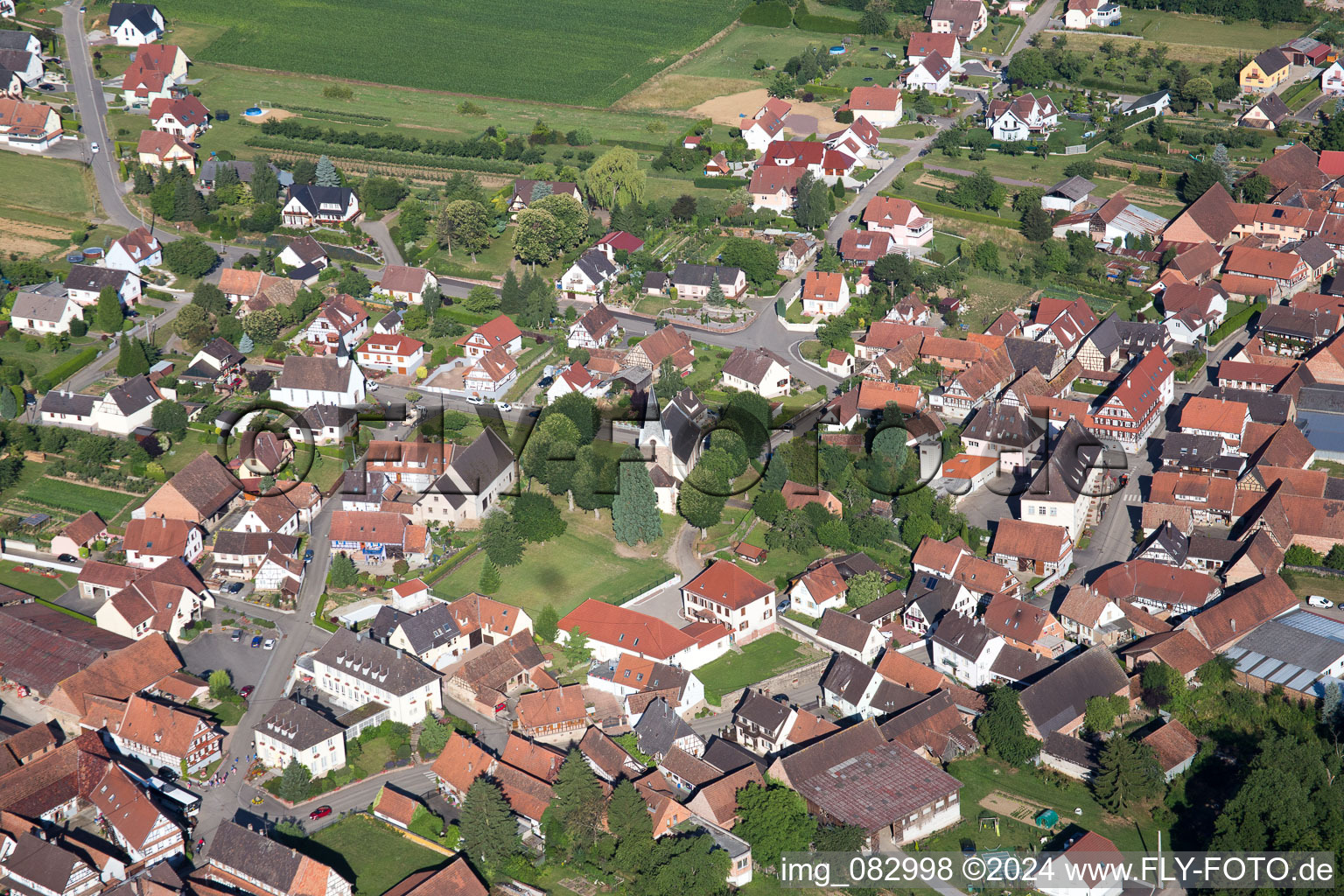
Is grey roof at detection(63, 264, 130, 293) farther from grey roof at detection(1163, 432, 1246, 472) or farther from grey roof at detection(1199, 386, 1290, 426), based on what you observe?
grey roof at detection(1199, 386, 1290, 426)

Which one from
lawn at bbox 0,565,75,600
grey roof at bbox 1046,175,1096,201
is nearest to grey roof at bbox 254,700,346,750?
lawn at bbox 0,565,75,600

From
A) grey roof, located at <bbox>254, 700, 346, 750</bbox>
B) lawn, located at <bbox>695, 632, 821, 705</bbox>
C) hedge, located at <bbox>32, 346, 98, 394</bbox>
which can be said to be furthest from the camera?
hedge, located at <bbox>32, 346, 98, 394</bbox>

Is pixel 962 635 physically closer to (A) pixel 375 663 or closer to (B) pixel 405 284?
(A) pixel 375 663

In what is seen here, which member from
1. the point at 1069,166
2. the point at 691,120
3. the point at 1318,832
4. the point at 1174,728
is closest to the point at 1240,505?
the point at 1174,728

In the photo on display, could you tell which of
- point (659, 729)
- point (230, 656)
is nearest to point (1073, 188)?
point (659, 729)

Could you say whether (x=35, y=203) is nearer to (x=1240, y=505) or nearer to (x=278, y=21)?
(x=278, y=21)

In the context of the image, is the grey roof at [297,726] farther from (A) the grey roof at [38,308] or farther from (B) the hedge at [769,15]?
(B) the hedge at [769,15]

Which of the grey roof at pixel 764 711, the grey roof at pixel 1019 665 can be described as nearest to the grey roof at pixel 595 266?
the grey roof at pixel 764 711
